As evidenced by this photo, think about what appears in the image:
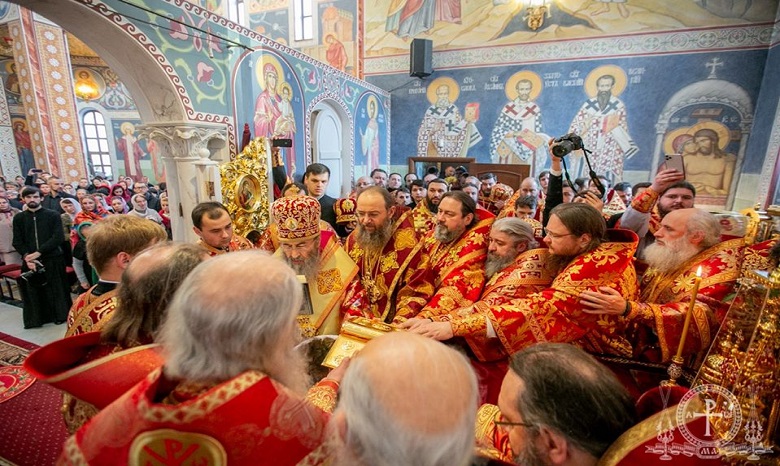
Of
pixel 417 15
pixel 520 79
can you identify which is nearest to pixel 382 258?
pixel 520 79

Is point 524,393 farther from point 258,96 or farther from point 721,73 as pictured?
point 721,73

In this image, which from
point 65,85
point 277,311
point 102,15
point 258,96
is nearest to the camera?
point 277,311

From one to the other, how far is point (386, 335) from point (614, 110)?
11.6 m

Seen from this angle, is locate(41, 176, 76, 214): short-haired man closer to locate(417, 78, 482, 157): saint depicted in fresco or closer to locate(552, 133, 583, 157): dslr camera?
locate(552, 133, 583, 157): dslr camera

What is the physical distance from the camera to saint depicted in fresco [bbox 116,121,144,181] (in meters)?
16.1

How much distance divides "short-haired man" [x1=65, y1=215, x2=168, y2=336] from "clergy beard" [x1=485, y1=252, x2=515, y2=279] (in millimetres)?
2013

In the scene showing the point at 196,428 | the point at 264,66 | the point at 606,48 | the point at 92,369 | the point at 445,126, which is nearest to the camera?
the point at 196,428

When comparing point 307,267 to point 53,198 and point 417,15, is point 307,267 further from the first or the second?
point 417,15

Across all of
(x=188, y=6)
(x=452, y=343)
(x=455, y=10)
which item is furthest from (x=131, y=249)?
(x=455, y=10)

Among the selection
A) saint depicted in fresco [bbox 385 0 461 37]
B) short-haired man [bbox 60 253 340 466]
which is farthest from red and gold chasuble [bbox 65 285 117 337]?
saint depicted in fresco [bbox 385 0 461 37]

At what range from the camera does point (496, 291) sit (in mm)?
2209

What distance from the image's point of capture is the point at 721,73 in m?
9.09

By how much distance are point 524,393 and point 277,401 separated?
68 cm

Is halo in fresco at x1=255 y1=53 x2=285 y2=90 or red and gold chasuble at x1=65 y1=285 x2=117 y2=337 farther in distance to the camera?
halo in fresco at x1=255 y1=53 x2=285 y2=90
